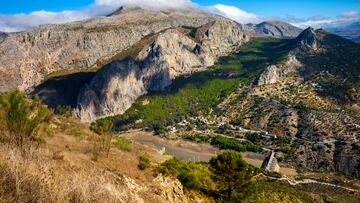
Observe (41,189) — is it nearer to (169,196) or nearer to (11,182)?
(11,182)

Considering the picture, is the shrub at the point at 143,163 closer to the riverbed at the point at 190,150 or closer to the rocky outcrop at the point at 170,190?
the rocky outcrop at the point at 170,190

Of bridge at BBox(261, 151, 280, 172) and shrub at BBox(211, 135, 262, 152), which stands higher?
bridge at BBox(261, 151, 280, 172)

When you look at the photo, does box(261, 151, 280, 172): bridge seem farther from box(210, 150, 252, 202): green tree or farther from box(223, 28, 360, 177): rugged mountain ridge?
box(210, 150, 252, 202): green tree

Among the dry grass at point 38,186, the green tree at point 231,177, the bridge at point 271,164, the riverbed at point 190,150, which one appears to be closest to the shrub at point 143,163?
the green tree at point 231,177

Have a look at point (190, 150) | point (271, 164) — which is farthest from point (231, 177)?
point (190, 150)

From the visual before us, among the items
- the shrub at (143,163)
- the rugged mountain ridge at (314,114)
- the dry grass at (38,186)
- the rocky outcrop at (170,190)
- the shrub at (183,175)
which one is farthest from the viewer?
the rugged mountain ridge at (314,114)

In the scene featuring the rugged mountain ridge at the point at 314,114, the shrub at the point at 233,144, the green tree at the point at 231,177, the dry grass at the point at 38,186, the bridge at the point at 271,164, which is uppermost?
the dry grass at the point at 38,186

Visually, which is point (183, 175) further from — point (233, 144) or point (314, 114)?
point (314, 114)

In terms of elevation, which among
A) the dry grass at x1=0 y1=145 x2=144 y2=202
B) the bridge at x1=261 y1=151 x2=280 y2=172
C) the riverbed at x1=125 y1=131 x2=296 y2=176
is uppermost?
the dry grass at x1=0 y1=145 x2=144 y2=202

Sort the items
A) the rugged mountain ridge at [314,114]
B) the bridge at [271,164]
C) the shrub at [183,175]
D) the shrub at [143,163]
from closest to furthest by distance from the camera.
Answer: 1. the shrub at [143,163]
2. the shrub at [183,175]
3. the bridge at [271,164]
4. the rugged mountain ridge at [314,114]

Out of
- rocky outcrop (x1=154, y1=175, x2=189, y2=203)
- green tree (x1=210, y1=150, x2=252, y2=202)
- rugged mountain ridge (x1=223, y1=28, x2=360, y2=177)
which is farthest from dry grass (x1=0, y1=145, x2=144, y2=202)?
rugged mountain ridge (x1=223, y1=28, x2=360, y2=177)

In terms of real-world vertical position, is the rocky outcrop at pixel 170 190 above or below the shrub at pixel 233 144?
above
